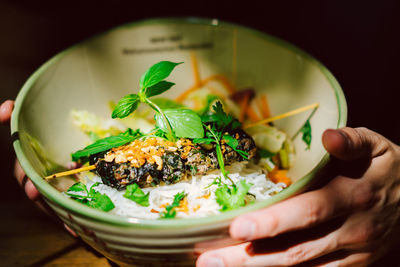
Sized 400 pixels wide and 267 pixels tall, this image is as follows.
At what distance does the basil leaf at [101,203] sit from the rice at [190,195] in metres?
0.04

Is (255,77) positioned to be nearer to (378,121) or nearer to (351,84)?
(351,84)

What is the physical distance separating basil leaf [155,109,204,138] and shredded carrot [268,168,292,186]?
585mm

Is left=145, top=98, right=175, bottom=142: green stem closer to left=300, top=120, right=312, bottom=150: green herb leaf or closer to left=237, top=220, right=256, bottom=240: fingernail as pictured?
left=237, top=220, right=256, bottom=240: fingernail

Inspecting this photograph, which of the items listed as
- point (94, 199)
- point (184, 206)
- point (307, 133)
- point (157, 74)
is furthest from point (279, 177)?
point (94, 199)

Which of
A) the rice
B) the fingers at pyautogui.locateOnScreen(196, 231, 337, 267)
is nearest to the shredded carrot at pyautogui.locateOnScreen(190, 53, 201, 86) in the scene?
the rice

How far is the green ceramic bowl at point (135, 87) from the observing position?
3.40ft

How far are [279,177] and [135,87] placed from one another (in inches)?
46.9

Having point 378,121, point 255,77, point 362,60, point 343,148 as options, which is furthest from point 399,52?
point 343,148

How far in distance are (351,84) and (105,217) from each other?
7.38 feet

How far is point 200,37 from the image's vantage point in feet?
Result: 6.91

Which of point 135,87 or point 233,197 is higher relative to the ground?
point 135,87

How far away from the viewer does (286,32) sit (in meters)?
2.68

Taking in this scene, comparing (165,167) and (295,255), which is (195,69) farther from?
(295,255)

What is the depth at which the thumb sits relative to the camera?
3.71ft
